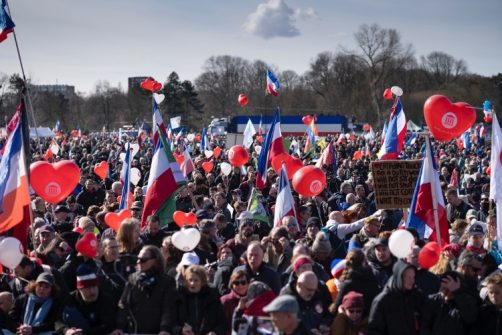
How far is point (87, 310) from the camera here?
244 inches

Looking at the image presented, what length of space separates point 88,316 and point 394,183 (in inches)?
204

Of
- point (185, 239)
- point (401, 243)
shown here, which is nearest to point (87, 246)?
point (185, 239)

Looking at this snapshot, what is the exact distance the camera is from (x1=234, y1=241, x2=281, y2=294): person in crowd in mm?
6637

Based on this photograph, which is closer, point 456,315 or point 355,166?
point 456,315

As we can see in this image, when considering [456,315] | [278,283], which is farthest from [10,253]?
[456,315]

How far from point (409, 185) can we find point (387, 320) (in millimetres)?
4759

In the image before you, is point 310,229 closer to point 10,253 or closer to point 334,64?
point 10,253

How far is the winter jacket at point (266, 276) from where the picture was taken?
6637 millimetres

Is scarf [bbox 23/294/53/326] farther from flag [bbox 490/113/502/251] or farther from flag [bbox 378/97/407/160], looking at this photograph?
flag [bbox 378/97/407/160]

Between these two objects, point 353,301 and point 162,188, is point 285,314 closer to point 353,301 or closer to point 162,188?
point 353,301

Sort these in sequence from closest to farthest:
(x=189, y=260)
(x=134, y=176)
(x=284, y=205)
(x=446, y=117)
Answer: (x=189, y=260) < (x=446, y=117) < (x=284, y=205) < (x=134, y=176)

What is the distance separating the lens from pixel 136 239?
7.37 meters

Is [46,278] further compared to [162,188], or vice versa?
[162,188]

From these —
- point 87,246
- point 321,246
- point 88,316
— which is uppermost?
point 87,246
